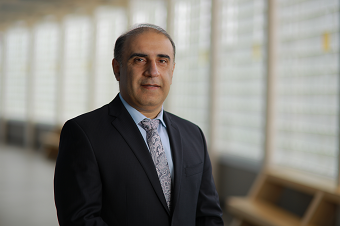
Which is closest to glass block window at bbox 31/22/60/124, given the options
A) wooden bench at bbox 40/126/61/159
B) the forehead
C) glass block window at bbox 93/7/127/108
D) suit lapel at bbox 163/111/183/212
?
wooden bench at bbox 40/126/61/159

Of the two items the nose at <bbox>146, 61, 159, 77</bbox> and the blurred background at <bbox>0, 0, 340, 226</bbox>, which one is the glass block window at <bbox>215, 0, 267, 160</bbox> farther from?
the nose at <bbox>146, 61, 159, 77</bbox>

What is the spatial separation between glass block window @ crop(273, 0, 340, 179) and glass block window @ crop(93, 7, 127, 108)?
4.97 meters

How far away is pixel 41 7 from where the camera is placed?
9.76 metres

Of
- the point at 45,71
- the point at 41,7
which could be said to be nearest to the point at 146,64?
the point at 41,7

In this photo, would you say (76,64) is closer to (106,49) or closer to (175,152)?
(106,49)

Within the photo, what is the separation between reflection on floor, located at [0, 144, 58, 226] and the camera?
4.56 meters

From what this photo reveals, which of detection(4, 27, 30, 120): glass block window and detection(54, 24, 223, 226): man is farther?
detection(4, 27, 30, 120): glass block window

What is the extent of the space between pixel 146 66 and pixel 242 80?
3739 millimetres

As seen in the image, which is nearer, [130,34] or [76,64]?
[130,34]

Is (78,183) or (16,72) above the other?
(16,72)

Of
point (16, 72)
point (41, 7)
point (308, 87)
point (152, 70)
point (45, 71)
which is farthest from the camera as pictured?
point (16, 72)

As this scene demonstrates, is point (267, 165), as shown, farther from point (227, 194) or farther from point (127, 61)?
point (127, 61)

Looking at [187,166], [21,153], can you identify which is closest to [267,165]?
[187,166]

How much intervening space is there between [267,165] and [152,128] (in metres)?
3.17
